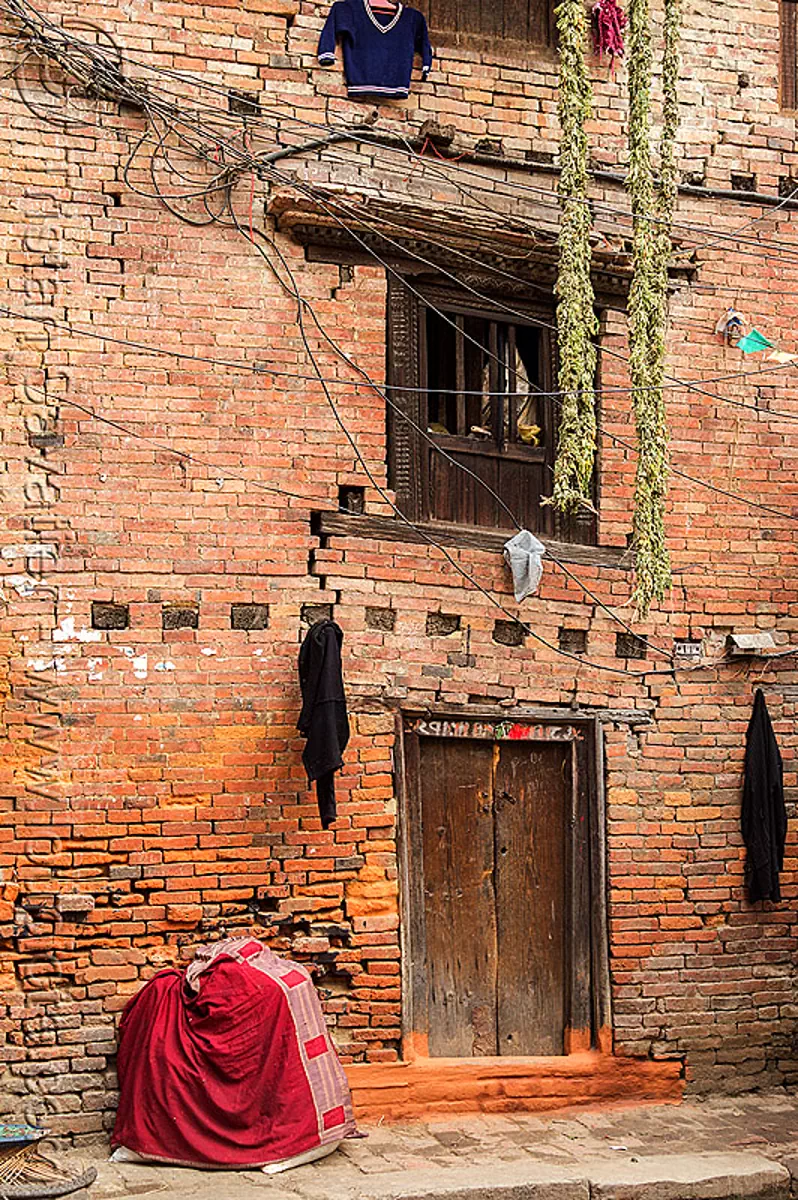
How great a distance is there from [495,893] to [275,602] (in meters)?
2.28

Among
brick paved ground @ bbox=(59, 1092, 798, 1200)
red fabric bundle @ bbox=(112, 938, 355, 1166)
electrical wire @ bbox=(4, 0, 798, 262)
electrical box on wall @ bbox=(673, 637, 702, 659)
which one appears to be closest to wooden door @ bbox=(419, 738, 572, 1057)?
brick paved ground @ bbox=(59, 1092, 798, 1200)

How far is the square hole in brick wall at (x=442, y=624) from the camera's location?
991cm

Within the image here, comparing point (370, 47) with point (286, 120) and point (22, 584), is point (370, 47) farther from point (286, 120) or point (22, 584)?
point (22, 584)

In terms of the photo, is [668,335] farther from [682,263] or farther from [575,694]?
[575,694]

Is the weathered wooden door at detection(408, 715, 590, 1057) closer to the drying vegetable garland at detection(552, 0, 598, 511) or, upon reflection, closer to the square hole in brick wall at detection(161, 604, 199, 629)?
the square hole in brick wall at detection(161, 604, 199, 629)

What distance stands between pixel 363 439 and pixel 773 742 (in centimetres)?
323

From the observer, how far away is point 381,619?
384 inches

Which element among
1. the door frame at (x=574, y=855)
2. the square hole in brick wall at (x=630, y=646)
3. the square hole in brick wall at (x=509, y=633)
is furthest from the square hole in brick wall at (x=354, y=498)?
the square hole in brick wall at (x=630, y=646)

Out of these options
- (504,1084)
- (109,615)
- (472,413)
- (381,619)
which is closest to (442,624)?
(381,619)

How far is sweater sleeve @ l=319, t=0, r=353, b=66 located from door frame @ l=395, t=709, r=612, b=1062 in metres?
3.93

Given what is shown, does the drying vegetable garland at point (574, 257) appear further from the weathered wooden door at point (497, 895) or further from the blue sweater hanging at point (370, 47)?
the weathered wooden door at point (497, 895)

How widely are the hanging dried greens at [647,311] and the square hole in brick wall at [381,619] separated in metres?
1.45

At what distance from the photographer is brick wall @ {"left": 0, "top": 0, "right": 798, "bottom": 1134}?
8969 millimetres

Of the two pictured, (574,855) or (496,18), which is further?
(496,18)
